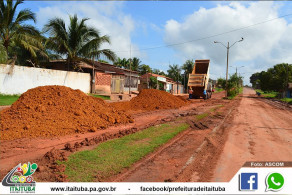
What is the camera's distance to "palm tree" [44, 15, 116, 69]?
19.6m

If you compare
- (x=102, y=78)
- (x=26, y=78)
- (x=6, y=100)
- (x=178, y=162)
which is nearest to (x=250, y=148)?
(x=178, y=162)

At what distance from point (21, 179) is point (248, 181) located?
13.0 ft

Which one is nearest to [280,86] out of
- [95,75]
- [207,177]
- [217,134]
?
[95,75]

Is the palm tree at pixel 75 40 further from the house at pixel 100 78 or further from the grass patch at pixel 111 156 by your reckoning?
the grass patch at pixel 111 156

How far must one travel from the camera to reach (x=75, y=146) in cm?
563

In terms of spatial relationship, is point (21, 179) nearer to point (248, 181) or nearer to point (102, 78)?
point (248, 181)

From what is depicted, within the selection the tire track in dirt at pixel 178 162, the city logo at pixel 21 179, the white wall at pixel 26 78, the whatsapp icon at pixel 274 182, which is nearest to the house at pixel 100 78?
the white wall at pixel 26 78

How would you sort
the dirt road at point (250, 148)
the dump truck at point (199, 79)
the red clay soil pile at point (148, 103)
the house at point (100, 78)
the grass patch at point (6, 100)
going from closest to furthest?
the dirt road at point (250, 148) → the grass patch at point (6, 100) → the red clay soil pile at point (148, 103) → the dump truck at point (199, 79) → the house at point (100, 78)

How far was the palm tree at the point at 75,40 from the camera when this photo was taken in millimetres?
19578

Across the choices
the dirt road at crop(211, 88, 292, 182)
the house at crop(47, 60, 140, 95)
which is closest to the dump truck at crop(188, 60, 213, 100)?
the house at crop(47, 60, 140, 95)

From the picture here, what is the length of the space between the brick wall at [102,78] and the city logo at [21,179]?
19304 mm

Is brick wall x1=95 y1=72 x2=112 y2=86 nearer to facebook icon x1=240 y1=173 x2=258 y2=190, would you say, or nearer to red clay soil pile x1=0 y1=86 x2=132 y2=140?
red clay soil pile x1=0 y1=86 x2=132 y2=140

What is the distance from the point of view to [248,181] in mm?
3812

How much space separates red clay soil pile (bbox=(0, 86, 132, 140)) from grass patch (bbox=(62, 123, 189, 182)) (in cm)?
200
